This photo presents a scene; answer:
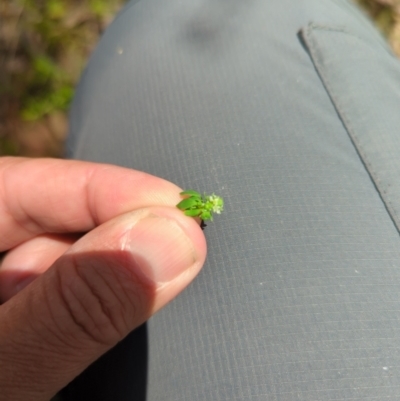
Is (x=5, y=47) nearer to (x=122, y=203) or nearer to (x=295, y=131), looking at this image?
(x=122, y=203)

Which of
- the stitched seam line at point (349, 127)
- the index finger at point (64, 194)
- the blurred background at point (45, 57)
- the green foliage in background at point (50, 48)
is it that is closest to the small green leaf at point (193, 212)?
the index finger at point (64, 194)

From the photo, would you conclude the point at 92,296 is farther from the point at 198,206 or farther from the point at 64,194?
the point at 64,194

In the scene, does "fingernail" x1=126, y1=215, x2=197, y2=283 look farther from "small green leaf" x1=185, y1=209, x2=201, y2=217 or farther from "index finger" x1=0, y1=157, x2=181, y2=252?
"index finger" x1=0, y1=157, x2=181, y2=252

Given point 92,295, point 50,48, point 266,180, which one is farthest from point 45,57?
point 92,295

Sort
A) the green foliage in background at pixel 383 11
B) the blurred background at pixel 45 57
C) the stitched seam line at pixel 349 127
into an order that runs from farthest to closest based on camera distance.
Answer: the green foliage in background at pixel 383 11 → the blurred background at pixel 45 57 → the stitched seam line at pixel 349 127

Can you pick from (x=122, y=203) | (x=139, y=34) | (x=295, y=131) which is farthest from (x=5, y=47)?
(x=295, y=131)

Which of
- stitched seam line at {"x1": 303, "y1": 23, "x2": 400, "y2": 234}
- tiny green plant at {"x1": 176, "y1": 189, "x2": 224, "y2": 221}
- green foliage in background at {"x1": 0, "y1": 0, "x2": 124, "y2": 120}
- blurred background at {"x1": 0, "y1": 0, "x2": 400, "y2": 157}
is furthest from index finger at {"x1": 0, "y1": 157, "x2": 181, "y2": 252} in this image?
green foliage in background at {"x1": 0, "y1": 0, "x2": 124, "y2": 120}

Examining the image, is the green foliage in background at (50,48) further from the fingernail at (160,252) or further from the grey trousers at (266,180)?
the fingernail at (160,252)
